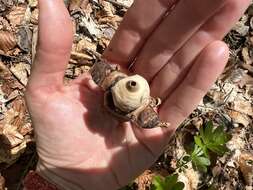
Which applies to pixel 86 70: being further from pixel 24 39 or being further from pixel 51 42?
pixel 51 42

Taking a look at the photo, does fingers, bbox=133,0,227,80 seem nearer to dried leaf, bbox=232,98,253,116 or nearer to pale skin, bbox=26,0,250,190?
pale skin, bbox=26,0,250,190

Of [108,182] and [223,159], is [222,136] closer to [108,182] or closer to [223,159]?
[223,159]

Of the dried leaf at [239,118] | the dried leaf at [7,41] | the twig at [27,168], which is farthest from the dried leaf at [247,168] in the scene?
the dried leaf at [7,41]

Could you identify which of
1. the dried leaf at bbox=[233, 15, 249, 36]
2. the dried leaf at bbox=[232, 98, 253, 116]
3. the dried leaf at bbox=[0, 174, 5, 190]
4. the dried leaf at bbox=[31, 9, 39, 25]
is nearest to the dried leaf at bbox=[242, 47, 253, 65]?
the dried leaf at bbox=[233, 15, 249, 36]

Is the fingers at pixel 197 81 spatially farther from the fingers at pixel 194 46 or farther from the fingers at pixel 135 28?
the fingers at pixel 135 28

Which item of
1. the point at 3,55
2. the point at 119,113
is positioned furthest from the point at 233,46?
the point at 3,55

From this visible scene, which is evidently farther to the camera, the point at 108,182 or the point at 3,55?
the point at 3,55
